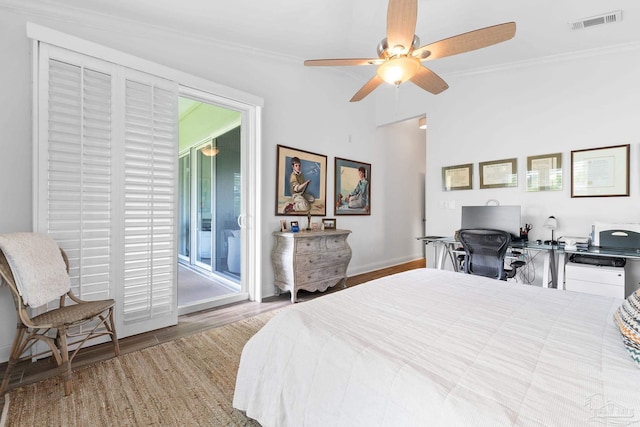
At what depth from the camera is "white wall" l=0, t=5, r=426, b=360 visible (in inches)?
83.0

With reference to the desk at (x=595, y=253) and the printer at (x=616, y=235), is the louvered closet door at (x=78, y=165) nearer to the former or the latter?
the desk at (x=595, y=253)

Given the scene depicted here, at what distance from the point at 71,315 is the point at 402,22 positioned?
286 cm

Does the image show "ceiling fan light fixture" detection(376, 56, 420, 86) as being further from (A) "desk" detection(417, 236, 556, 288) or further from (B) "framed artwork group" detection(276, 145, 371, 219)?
(A) "desk" detection(417, 236, 556, 288)

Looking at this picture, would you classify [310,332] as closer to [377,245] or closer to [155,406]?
[155,406]

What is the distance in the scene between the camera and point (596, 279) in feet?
8.82

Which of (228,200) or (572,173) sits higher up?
(572,173)

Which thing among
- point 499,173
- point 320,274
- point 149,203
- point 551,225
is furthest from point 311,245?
point 551,225

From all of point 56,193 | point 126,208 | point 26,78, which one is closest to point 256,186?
point 126,208

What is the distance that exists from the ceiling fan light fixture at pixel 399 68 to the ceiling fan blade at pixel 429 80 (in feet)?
0.61

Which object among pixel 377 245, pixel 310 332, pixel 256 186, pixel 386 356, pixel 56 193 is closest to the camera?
pixel 386 356

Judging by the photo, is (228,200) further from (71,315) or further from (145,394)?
(145,394)

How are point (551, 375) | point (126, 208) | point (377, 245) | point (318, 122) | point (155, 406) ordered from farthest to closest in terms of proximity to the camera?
point (377, 245), point (318, 122), point (126, 208), point (155, 406), point (551, 375)

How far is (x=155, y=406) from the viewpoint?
1.63 metres

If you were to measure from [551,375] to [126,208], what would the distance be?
292 cm
